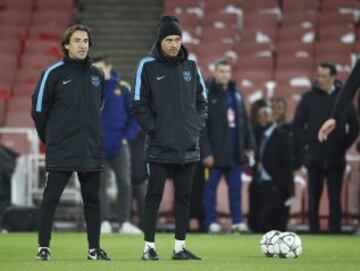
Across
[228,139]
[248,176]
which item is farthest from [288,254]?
[248,176]

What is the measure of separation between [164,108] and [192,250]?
7.09 ft

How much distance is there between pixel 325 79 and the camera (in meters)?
15.4

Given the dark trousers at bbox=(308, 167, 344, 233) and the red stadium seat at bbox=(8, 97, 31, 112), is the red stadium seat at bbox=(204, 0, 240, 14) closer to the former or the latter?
the red stadium seat at bbox=(8, 97, 31, 112)

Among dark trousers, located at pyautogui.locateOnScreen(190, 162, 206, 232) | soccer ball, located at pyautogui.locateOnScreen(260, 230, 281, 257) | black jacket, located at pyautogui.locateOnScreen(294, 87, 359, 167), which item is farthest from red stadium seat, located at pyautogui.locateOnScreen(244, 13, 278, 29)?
A: soccer ball, located at pyautogui.locateOnScreen(260, 230, 281, 257)

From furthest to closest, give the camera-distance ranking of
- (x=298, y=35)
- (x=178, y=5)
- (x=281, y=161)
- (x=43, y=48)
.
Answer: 1. (x=178, y=5)
2. (x=43, y=48)
3. (x=298, y=35)
4. (x=281, y=161)

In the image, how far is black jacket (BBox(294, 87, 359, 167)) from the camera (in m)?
15.3

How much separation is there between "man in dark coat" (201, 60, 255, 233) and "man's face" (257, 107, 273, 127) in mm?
326

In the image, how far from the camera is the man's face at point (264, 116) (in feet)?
52.1

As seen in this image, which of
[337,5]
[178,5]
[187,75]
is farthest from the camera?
[178,5]

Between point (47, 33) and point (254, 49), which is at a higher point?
point (47, 33)

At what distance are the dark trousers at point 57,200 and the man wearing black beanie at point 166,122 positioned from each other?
0.41 metres

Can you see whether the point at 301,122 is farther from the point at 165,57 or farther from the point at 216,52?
the point at 165,57

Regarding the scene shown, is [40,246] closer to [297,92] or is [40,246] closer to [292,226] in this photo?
[292,226]

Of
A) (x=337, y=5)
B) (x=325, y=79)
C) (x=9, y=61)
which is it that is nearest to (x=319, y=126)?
(x=325, y=79)
